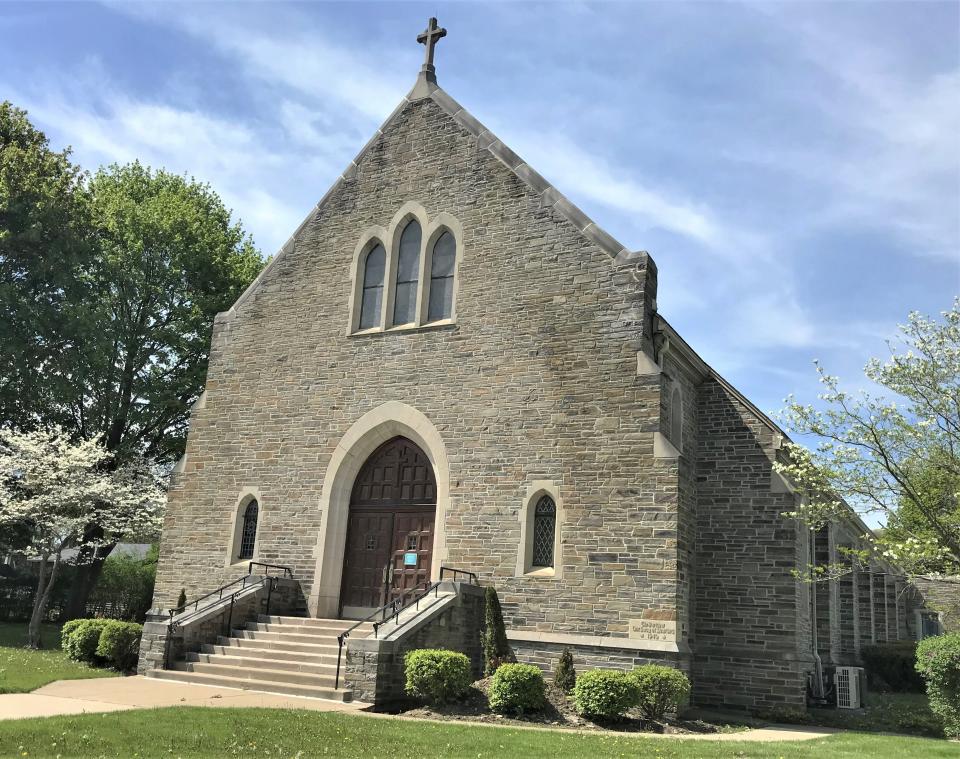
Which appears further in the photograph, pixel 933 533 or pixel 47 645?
pixel 47 645

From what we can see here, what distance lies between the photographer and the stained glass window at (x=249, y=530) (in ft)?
63.8

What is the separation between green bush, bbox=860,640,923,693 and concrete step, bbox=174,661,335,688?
1791 centimetres

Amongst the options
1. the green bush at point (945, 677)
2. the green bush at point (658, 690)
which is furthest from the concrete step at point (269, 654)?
the green bush at point (945, 677)

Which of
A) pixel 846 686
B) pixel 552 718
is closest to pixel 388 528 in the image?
pixel 552 718

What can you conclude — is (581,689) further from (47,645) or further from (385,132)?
(47,645)

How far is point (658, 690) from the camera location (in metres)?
13.6

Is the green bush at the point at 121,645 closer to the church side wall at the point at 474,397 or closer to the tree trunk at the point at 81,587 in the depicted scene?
the church side wall at the point at 474,397

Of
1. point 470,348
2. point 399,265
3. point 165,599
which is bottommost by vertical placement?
point 165,599

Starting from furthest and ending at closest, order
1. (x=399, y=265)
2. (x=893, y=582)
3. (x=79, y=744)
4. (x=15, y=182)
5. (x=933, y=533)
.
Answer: (x=893, y=582), (x=15, y=182), (x=399, y=265), (x=933, y=533), (x=79, y=744)

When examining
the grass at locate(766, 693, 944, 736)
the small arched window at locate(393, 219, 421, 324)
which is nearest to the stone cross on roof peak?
the small arched window at locate(393, 219, 421, 324)

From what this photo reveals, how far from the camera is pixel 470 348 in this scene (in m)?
17.9

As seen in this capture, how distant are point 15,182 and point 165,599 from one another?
14393 mm

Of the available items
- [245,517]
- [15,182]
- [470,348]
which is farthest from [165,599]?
[15,182]

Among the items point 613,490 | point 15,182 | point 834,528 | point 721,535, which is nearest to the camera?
point 613,490
